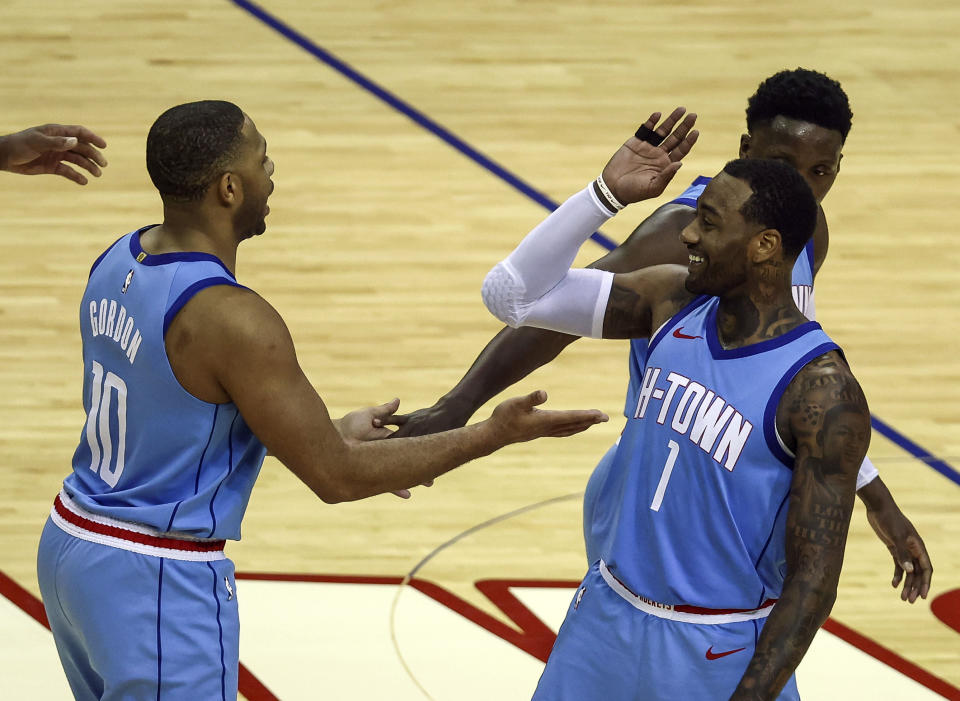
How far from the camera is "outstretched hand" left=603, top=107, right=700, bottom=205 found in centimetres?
327

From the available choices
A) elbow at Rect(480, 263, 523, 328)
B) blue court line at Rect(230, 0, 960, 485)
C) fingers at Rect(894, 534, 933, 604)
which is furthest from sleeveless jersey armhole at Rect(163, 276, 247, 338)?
blue court line at Rect(230, 0, 960, 485)

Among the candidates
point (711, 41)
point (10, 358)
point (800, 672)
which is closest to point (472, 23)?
point (711, 41)

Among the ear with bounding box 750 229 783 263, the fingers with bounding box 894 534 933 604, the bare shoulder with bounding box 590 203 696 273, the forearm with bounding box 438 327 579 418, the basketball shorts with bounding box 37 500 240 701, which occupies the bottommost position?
the basketball shorts with bounding box 37 500 240 701

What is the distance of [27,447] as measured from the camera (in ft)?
19.6

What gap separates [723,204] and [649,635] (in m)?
0.85

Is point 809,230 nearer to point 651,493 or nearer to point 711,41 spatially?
point 651,493

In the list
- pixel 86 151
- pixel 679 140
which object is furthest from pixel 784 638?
pixel 86 151

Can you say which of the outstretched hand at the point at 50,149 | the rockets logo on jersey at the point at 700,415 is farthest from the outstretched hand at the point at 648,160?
the outstretched hand at the point at 50,149

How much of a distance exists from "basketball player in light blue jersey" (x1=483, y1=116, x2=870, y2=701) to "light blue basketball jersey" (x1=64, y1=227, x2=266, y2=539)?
30.9 inches

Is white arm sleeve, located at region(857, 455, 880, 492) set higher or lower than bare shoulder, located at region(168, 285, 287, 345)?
lower

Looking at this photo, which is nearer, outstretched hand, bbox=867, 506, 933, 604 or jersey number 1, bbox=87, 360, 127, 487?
jersey number 1, bbox=87, 360, 127, 487

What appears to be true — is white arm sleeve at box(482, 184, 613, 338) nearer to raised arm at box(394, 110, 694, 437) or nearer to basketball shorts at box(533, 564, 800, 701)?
raised arm at box(394, 110, 694, 437)

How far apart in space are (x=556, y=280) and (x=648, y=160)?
1.10ft

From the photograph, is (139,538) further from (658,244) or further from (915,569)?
(915,569)
